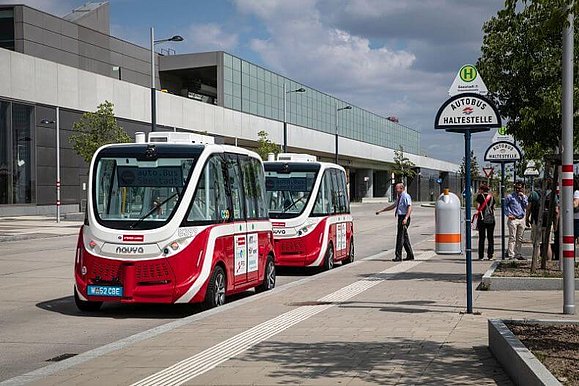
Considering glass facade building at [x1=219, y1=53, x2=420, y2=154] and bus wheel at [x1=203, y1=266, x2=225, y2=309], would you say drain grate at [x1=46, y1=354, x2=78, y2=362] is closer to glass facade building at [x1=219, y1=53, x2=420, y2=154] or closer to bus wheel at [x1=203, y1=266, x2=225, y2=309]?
bus wheel at [x1=203, y1=266, x2=225, y2=309]

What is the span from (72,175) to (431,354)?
46.3 meters

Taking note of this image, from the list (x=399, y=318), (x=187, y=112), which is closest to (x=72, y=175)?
(x=187, y=112)

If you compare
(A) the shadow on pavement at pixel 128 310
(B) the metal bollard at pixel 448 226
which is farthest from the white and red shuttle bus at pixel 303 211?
(A) the shadow on pavement at pixel 128 310

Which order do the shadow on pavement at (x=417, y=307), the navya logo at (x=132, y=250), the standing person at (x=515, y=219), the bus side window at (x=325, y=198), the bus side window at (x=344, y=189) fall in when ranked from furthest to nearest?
the bus side window at (x=344, y=189) → the standing person at (x=515, y=219) → the bus side window at (x=325, y=198) → the navya logo at (x=132, y=250) → the shadow on pavement at (x=417, y=307)

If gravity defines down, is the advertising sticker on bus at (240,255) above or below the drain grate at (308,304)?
above

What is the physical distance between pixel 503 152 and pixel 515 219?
156 cm

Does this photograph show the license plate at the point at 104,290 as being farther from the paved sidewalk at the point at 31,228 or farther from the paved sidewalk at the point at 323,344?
the paved sidewalk at the point at 31,228

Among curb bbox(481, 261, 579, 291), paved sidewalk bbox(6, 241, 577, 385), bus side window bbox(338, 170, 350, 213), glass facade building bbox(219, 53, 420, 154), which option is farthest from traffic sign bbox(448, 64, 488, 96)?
glass facade building bbox(219, 53, 420, 154)

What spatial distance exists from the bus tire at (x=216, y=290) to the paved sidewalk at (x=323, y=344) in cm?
32

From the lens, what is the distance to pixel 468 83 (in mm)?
10547

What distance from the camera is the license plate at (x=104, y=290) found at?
1121 cm

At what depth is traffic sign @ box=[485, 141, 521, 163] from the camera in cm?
1852

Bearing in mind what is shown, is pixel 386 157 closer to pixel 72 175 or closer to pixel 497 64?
pixel 72 175

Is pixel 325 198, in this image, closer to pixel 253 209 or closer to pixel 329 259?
pixel 329 259
